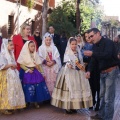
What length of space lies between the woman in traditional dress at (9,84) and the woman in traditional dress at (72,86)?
872mm

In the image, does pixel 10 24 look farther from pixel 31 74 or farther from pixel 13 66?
pixel 13 66

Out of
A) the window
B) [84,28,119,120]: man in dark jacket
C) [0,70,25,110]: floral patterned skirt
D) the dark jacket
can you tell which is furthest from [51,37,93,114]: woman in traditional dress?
the window

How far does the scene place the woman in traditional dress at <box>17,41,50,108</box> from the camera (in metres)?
7.59

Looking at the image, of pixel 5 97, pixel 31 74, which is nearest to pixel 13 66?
pixel 31 74

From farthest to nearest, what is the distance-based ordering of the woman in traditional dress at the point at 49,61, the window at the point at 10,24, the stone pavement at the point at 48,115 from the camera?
the window at the point at 10,24 < the woman in traditional dress at the point at 49,61 < the stone pavement at the point at 48,115

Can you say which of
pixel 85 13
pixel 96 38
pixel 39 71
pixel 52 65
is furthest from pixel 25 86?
pixel 85 13

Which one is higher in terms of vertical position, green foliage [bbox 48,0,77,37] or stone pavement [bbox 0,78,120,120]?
green foliage [bbox 48,0,77,37]

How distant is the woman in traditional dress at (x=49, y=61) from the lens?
27.1 ft

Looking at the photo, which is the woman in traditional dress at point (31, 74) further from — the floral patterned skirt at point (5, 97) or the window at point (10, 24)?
the window at point (10, 24)

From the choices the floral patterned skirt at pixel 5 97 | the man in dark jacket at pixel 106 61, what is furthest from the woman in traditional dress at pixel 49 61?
the man in dark jacket at pixel 106 61

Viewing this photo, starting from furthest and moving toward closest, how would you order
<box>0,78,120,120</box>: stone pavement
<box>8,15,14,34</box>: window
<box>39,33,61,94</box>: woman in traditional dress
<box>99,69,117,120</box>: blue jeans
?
1. <box>8,15,14,34</box>: window
2. <box>39,33,61,94</box>: woman in traditional dress
3. <box>0,78,120,120</box>: stone pavement
4. <box>99,69,117,120</box>: blue jeans

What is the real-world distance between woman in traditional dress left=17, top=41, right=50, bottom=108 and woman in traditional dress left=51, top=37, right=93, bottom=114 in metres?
0.53

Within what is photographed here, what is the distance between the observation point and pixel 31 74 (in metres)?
7.64

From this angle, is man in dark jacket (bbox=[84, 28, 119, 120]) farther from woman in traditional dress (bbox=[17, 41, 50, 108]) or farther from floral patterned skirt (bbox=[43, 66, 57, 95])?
floral patterned skirt (bbox=[43, 66, 57, 95])
